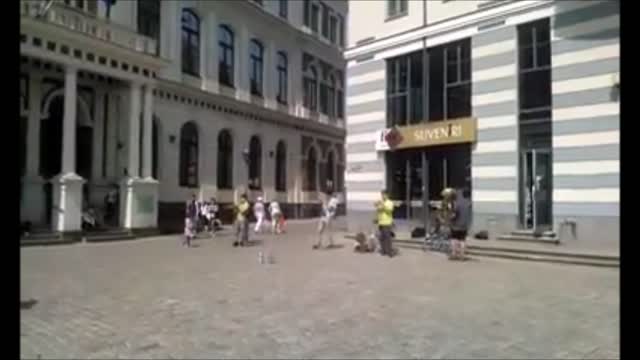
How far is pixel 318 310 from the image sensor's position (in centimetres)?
1034

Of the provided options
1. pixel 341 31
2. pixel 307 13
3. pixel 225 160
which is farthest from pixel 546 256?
pixel 341 31

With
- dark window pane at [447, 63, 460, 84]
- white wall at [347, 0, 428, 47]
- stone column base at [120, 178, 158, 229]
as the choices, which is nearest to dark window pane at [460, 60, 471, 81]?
dark window pane at [447, 63, 460, 84]

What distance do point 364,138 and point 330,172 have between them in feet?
74.0

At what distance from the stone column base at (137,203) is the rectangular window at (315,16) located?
77.2 feet

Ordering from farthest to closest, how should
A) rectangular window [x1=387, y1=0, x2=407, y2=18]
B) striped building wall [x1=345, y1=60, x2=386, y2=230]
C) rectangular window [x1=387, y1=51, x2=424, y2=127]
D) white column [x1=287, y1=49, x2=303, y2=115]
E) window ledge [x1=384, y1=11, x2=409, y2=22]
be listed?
white column [x1=287, y1=49, x2=303, y2=115] < striped building wall [x1=345, y1=60, x2=386, y2=230] < rectangular window [x1=387, y1=0, x2=407, y2=18] < window ledge [x1=384, y1=11, x2=409, y2=22] < rectangular window [x1=387, y1=51, x2=424, y2=127]

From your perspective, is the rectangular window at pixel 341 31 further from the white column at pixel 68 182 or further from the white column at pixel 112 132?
the white column at pixel 68 182

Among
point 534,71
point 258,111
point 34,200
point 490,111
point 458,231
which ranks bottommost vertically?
point 458,231

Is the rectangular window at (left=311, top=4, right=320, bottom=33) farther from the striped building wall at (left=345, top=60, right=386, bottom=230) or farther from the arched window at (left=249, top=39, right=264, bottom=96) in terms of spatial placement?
the striped building wall at (left=345, top=60, right=386, bottom=230)

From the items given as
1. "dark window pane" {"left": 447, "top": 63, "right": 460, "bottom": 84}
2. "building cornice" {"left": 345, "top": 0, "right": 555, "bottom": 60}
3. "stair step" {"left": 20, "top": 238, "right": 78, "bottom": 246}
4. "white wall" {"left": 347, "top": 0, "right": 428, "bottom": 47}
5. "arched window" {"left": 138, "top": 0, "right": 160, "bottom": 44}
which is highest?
"arched window" {"left": 138, "top": 0, "right": 160, "bottom": 44}

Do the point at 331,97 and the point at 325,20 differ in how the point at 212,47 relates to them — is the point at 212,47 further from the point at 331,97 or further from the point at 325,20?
the point at 325,20

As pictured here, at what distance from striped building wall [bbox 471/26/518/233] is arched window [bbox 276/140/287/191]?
69.7 ft

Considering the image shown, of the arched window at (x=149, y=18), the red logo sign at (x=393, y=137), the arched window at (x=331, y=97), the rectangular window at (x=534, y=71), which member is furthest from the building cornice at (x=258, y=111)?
the rectangular window at (x=534, y=71)

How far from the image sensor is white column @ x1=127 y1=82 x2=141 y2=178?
2921 cm

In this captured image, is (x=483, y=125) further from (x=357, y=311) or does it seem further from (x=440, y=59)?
(x=357, y=311)
